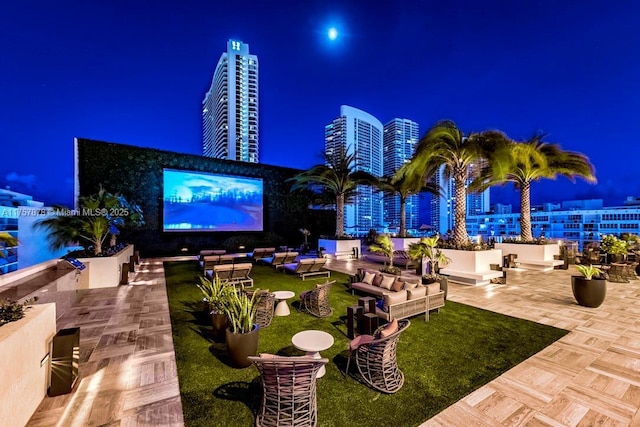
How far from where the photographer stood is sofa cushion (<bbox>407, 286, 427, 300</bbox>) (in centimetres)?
531

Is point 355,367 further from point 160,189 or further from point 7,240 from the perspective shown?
point 160,189

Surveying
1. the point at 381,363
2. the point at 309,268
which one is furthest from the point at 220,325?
the point at 309,268

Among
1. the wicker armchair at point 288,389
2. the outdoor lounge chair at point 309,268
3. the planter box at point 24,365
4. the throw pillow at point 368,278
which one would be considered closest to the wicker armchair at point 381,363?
the wicker armchair at point 288,389

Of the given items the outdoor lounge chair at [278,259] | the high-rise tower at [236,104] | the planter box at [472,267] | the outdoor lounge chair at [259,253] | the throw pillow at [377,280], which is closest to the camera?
the throw pillow at [377,280]

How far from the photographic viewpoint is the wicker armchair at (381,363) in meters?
3.07

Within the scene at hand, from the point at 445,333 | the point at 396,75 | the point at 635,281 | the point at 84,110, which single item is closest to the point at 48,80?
the point at 84,110

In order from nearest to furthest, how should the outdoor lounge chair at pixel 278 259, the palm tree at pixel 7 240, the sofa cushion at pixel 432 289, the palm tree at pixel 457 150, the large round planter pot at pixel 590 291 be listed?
the palm tree at pixel 7 240 → the sofa cushion at pixel 432 289 → the large round planter pot at pixel 590 291 → the palm tree at pixel 457 150 → the outdoor lounge chair at pixel 278 259

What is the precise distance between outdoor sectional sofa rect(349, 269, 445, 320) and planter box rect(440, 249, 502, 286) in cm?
363

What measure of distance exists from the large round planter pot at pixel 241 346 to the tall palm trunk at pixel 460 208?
8932 mm

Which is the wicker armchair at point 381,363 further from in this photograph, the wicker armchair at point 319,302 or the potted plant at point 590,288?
the potted plant at point 590,288

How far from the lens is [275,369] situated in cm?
237

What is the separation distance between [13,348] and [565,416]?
17.1 feet

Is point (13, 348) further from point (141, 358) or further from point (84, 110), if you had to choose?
point (84, 110)

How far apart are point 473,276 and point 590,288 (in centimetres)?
286
